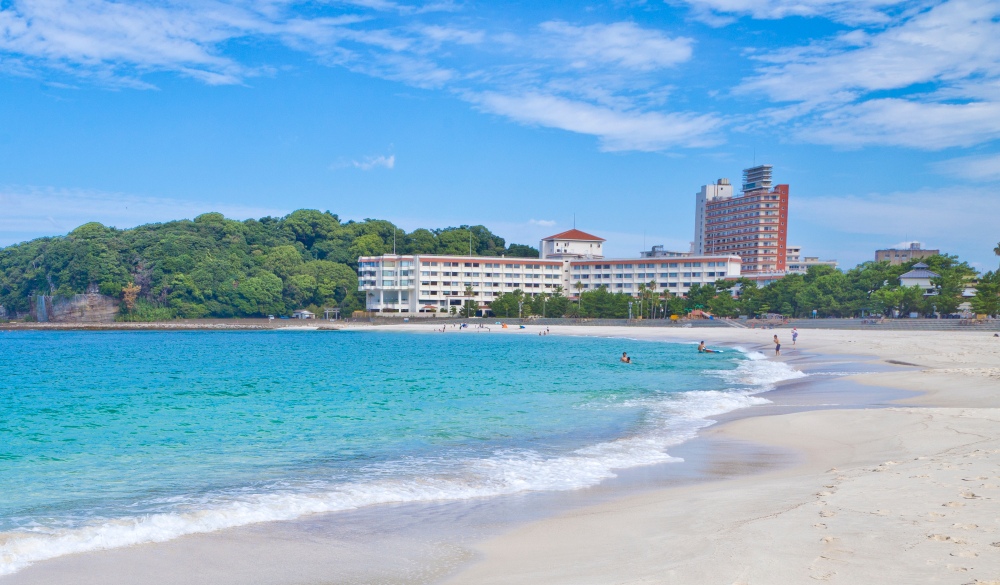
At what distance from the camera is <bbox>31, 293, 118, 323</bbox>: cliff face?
406 feet

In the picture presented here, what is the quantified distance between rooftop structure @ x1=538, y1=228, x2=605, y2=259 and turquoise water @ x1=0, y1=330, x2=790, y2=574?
382 ft

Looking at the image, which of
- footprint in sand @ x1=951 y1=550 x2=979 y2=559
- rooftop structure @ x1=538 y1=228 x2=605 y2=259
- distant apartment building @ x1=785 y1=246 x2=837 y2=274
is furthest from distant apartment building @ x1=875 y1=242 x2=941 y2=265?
footprint in sand @ x1=951 y1=550 x2=979 y2=559

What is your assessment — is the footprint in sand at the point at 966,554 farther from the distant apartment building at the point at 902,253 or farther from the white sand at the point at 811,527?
the distant apartment building at the point at 902,253

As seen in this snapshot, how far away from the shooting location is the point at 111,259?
124m

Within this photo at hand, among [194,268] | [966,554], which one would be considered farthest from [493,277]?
[966,554]

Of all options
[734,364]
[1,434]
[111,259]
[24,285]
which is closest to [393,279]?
[111,259]

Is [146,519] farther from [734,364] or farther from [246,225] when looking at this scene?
[246,225]

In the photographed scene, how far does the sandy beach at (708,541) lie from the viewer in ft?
20.4

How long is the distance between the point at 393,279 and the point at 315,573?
130 meters

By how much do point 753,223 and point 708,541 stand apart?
522 feet

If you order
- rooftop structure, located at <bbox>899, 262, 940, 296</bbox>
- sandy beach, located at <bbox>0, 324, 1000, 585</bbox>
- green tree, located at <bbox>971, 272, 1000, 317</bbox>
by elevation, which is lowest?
sandy beach, located at <bbox>0, 324, 1000, 585</bbox>

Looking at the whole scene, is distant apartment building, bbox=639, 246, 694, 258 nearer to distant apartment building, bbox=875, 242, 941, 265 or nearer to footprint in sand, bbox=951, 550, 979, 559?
distant apartment building, bbox=875, 242, 941, 265

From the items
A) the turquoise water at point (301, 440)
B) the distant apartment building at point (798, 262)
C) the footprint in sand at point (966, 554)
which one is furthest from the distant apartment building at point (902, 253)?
the footprint in sand at point (966, 554)

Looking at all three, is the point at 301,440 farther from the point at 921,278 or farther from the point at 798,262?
the point at 798,262
